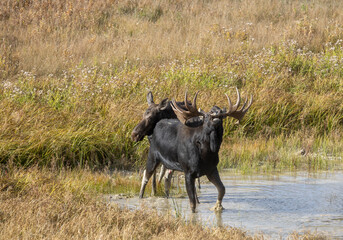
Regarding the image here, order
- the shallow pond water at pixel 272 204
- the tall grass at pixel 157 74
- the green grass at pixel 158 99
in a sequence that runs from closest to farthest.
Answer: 1. the shallow pond water at pixel 272 204
2. the green grass at pixel 158 99
3. the tall grass at pixel 157 74

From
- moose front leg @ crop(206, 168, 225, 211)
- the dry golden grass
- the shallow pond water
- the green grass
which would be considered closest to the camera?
the shallow pond water

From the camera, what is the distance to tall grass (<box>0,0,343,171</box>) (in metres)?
11.2

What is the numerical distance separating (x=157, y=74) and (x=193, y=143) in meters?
7.75

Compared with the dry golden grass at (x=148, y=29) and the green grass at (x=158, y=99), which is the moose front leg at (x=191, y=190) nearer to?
the green grass at (x=158, y=99)

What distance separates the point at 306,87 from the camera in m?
15.6

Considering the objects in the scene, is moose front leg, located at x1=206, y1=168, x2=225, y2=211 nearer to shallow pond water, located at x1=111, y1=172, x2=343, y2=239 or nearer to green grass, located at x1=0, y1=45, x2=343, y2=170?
shallow pond water, located at x1=111, y1=172, x2=343, y2=239

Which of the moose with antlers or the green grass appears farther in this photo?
the green grass

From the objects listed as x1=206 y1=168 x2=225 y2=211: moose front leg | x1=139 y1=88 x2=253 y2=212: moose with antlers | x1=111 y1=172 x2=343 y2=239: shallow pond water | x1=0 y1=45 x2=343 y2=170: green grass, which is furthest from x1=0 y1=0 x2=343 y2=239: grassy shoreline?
x1=206 y1=168 x2=225 y2=211: moose front leg

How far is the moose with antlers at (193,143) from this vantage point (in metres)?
7.95

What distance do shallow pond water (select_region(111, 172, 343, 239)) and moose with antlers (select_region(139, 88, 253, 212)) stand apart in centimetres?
38

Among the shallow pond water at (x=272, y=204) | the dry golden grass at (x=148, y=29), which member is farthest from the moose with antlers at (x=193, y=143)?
the dry golden grass at (x=148, y=29)

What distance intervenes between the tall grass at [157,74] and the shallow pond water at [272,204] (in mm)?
943

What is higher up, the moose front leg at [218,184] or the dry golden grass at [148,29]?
the moose front leg at [218,184]

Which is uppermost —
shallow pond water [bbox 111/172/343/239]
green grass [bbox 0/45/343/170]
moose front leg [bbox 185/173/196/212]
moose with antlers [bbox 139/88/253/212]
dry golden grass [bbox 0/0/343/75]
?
moose with antlers [bbox 139/88/253/212]
